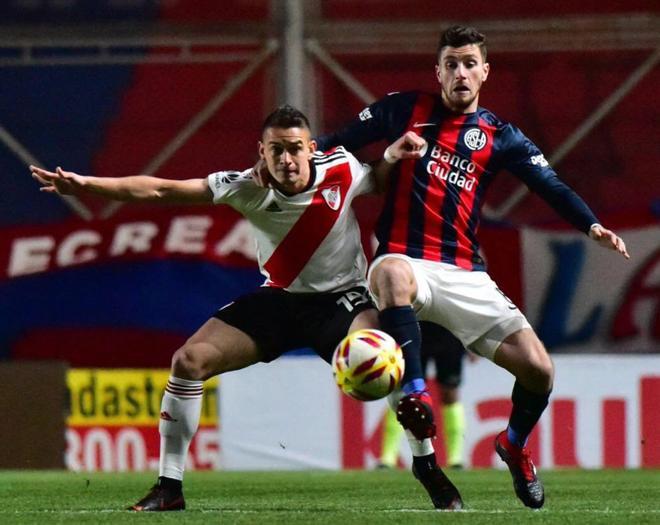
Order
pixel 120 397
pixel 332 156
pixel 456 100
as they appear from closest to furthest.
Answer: pixel 332 156, pixel 456 100, pixel 120 397

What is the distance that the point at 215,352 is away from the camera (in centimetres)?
712

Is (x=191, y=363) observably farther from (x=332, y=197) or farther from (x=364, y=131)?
(x=364, y=131)

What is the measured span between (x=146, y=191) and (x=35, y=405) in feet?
19.1

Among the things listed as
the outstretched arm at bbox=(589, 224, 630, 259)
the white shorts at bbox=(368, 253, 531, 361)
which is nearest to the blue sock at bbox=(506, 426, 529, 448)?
the white shorts at bbox=(368, 253, 531, 361)

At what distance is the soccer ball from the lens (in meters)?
6.75

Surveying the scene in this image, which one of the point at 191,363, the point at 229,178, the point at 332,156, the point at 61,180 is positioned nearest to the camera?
the point at 61,180

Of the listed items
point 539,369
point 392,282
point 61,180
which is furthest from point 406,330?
point 61,180

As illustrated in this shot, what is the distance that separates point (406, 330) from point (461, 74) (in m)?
1.17

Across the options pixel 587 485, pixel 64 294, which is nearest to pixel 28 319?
pixel 64 294

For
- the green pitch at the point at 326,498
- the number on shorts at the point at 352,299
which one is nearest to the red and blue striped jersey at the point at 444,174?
the number on shorts at the point at 352,299

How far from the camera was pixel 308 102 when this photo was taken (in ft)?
45.6

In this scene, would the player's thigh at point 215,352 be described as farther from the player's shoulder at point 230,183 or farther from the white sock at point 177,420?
the player's shoulder at point 230,183

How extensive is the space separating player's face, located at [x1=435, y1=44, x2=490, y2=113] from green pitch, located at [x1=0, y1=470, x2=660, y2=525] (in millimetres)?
1756

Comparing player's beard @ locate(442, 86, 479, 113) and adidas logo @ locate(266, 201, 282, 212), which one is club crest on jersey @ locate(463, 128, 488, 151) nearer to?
player's beard @ locate(442, 86, 479, 113)
